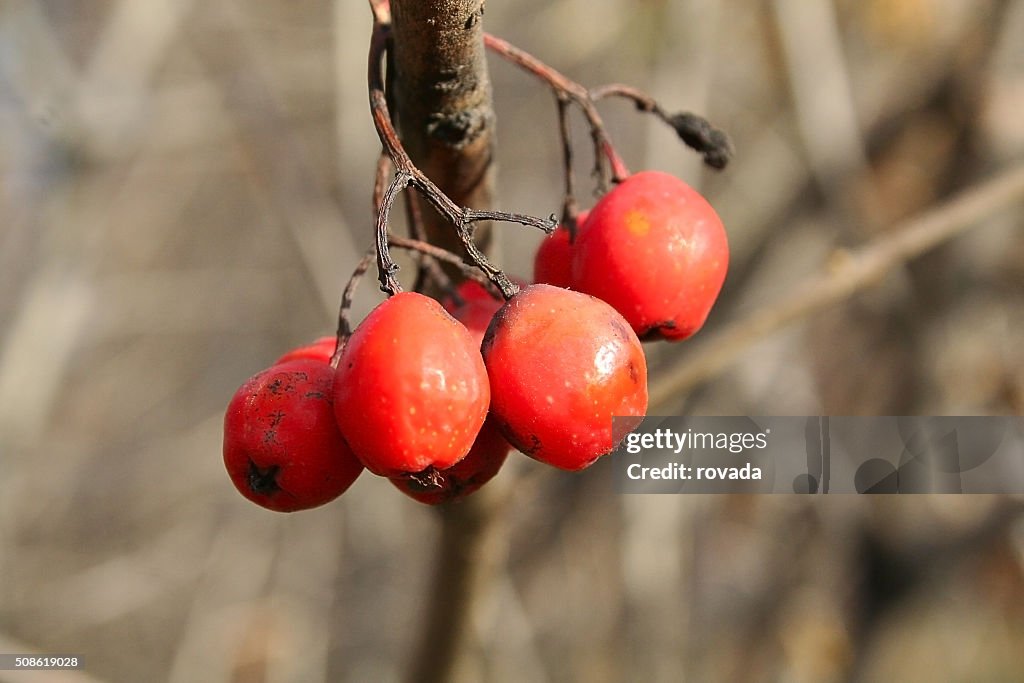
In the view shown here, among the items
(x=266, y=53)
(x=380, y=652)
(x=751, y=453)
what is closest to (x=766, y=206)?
(x=751, y=453)

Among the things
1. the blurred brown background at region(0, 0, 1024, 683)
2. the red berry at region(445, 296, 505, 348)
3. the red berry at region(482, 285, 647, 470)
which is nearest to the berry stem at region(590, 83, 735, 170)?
the red berry at region(445, 296, 505, 348)

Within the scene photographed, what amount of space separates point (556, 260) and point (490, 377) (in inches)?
11.8

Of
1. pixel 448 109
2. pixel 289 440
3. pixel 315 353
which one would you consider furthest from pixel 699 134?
pixel 289 440

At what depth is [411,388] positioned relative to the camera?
856 millimetres

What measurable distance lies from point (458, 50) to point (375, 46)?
12cm

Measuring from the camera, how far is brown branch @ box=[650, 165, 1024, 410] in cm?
200

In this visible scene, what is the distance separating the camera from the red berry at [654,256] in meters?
1.07

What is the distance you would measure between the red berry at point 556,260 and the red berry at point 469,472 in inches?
10.1

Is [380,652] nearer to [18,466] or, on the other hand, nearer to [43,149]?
[18,466]

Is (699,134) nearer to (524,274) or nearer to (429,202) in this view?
(429,202)

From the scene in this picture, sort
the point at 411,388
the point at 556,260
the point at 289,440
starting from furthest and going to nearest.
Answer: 1. the point at 556,260
2. the point at 289,440
3. the point at 411,388

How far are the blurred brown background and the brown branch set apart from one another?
82 cm

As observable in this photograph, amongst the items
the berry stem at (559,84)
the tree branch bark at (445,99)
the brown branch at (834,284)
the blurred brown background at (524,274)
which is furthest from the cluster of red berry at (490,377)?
→ the blurred brown background at (524,274)

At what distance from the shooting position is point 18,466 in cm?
337
